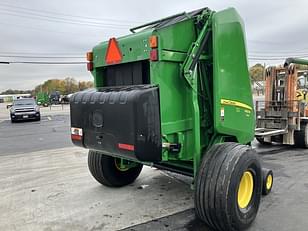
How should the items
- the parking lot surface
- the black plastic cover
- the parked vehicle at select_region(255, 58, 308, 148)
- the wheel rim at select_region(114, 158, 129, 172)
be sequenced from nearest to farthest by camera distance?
the black plastic cover, the parking lot surface, the wheel rim at select_region(114, 158, 129, 172), the parked vehicle at select_region(255, 58, 308, 148)

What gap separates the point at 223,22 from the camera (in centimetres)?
370

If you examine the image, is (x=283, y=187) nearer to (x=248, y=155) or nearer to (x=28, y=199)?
(x=248, y=155)

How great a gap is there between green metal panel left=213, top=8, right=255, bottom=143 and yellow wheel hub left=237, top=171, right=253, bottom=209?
0.60 meters

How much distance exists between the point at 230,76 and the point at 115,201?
2409 mm

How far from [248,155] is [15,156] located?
22.4 feet

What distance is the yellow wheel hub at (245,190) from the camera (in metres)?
3.66

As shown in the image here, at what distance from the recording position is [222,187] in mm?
3240

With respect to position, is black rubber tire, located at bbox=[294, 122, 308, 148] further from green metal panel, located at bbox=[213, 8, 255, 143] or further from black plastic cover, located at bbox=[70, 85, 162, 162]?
black plastic cover, located at bbox=[70, 85, 162, 162]

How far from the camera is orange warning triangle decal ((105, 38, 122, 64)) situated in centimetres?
378

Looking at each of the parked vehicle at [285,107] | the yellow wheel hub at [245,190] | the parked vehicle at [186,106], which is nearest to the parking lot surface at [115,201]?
the yellow wheel hub at [245,190]

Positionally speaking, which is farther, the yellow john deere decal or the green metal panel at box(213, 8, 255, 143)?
the yellow john deere decal

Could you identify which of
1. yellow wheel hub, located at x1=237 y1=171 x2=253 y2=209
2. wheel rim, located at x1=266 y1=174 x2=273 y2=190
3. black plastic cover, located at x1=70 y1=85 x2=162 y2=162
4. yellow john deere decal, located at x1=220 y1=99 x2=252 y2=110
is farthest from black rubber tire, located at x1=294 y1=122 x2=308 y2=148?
black plastic cover, located at x1=70 y1=85 x2=162 y2=162

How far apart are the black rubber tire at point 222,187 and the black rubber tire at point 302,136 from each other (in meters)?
5.56

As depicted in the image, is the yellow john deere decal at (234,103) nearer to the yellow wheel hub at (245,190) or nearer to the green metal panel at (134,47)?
the yellow wheel hub at (245,190)
